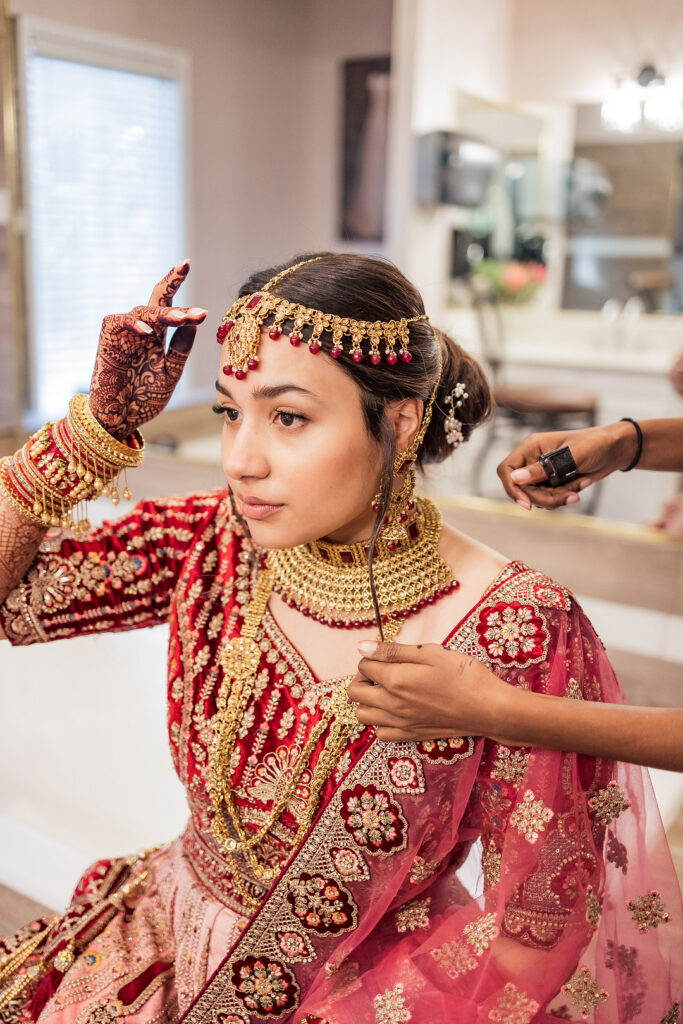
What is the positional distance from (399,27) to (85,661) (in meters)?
2.47

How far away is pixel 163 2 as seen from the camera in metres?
3.41

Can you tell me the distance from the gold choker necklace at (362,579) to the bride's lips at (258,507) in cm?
17

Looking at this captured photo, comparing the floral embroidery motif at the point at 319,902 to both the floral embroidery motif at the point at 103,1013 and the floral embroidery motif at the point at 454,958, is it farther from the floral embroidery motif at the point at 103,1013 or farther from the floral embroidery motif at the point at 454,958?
the floral embroidery motif at the point at 103,1013

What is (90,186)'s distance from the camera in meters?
3.61

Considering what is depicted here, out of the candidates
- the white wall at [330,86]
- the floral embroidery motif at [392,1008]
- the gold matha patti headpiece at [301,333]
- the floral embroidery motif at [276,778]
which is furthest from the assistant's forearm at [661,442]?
the white wall at [330,86]

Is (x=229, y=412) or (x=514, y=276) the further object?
(x=514, y=276)

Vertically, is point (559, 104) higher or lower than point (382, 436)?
higher

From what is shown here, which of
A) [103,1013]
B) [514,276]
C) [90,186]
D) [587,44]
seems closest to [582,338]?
[514,276]

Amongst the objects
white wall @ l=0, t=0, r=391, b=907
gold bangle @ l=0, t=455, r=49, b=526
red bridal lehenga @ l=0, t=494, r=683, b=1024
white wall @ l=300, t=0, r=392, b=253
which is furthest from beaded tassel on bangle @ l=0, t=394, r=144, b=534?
white wall @ l=300, t=0, r=392, b=253

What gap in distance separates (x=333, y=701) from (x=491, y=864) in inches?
10.1

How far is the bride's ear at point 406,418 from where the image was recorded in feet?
3.45

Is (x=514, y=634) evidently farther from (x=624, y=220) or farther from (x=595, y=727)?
(x=624, y=220)

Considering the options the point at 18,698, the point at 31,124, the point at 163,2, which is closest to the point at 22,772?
the point at 18,698

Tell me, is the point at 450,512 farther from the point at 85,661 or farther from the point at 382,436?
the point at 382,436
